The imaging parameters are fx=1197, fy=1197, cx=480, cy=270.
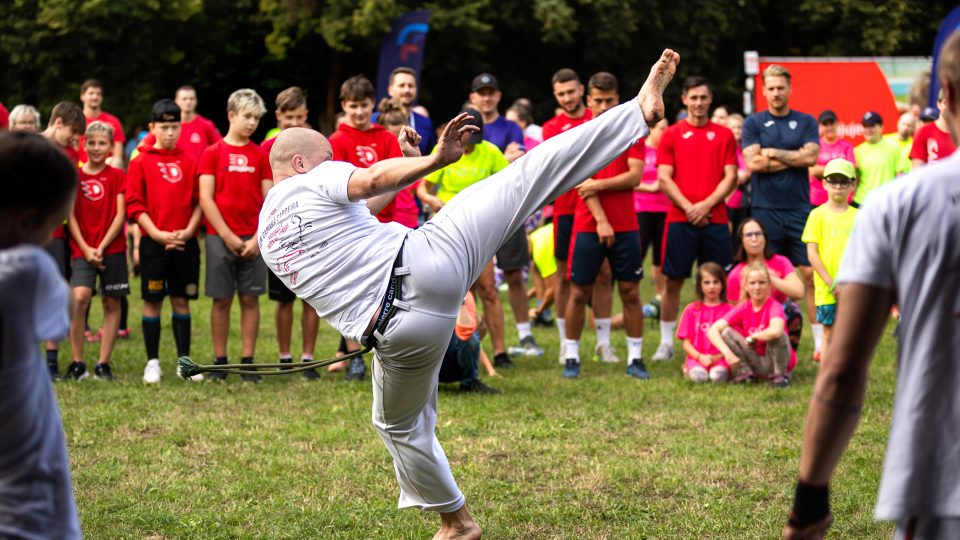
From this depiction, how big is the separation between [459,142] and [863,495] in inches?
115

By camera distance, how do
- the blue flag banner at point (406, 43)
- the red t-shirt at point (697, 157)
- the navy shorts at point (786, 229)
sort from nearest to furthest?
the red t-shirt at point (697, 157) < the navy shorts at point (786, 229) < the blue flag banner at point (406, 43)

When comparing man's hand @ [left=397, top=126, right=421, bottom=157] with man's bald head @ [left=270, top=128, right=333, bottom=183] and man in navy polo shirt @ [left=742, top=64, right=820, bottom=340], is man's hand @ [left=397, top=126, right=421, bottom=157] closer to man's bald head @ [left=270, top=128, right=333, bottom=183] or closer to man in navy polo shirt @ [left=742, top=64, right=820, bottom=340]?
man's bald head @ [left=270, top=128, right=333, bottom=183]

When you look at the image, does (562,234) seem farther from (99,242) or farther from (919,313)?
(919,313)

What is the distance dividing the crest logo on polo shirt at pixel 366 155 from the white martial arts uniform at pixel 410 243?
164 inches

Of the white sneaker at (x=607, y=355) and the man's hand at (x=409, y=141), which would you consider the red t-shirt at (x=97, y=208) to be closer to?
the white sneaker at (x=607, y=355)

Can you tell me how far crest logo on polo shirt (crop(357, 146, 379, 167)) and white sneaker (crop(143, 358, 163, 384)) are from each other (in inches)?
90.6

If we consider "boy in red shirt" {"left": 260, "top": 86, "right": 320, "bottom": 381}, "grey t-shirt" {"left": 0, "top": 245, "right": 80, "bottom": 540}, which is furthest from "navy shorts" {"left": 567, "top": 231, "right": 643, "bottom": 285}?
"grey t-shirt" {"left": 0, "top": 245, "right": 80, "bottom": 540}

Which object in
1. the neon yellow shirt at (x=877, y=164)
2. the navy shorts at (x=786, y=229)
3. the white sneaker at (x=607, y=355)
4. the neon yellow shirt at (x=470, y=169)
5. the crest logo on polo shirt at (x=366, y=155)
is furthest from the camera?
the neon yellow shirt at (x=877, y=164)

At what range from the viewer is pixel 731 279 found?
10039 mm

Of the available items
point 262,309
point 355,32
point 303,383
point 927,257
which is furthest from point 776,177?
point 355,32

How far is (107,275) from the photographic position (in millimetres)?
9609

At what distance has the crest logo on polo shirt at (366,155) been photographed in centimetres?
915

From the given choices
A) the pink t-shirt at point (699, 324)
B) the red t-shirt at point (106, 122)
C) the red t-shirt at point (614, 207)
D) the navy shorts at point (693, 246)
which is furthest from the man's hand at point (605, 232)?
the red t-shirt at point (106, 122)

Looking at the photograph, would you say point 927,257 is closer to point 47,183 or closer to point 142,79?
point 47,183
